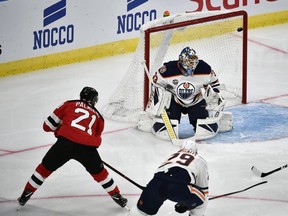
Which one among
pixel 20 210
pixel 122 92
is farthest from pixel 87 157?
pixel 122 92

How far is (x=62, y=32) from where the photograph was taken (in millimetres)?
9125

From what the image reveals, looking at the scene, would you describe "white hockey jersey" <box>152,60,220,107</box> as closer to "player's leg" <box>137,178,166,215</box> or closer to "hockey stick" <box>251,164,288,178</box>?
"hockey stick" <box>251,164,288,178</box>

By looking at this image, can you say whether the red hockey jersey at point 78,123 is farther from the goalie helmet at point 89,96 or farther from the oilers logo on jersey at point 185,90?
the oilers logo on jersey at point 185,90

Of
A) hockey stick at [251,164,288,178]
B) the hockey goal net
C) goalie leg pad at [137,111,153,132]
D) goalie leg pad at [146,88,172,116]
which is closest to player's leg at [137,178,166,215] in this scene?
hockey stick at [251,164,288,178]

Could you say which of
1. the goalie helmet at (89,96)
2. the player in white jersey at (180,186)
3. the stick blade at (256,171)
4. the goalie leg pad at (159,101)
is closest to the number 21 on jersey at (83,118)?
the goalie helmet at (89,96)

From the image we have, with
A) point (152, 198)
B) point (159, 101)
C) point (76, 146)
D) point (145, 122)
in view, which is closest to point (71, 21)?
point (145, 122)

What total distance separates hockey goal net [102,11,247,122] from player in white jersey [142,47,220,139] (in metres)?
0.35

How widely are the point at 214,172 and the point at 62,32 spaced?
327cm

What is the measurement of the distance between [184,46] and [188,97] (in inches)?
44.3

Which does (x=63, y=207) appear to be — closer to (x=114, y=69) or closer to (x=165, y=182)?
(x=165, y=182)

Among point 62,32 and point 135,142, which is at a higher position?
point 62,32

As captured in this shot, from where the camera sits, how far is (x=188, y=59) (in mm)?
6988

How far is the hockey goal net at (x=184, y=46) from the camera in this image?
758 cm

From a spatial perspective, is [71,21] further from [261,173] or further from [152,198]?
[152,198]
